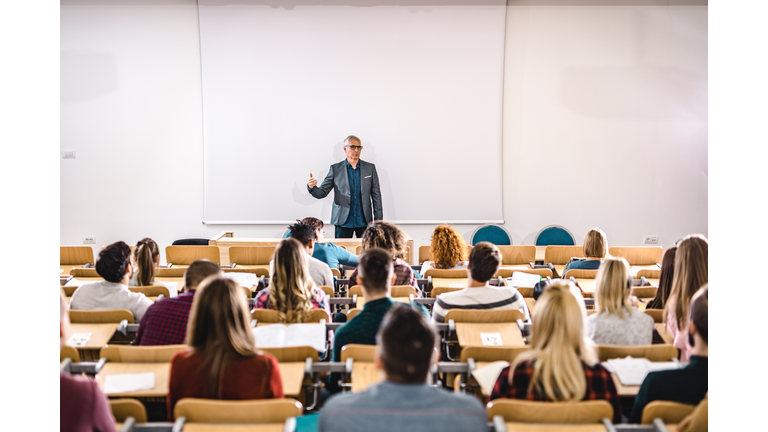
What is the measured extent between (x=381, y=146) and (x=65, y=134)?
442 centimetres

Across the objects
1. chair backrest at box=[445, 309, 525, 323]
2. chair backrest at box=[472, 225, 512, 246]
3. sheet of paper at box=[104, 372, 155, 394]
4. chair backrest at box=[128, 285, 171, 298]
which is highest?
chair backrest at box=[472, 225, 512, 246]

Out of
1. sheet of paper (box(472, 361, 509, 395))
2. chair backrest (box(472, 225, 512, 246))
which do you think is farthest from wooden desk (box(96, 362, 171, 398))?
chair backrest (box(472, 225, 512, 246))

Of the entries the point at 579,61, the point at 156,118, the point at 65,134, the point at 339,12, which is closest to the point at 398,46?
the point at 339,12

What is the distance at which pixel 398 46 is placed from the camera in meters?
7.73

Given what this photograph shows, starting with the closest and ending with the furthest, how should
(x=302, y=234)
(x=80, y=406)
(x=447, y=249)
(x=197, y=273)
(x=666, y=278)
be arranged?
(x=80, y=406) < (x=197, y=273) < (x=666, y=278) < (x=302, y=234) < (x=447, y=249)

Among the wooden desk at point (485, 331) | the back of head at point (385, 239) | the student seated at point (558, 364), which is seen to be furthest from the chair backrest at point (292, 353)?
the back of head at point (385, 239)

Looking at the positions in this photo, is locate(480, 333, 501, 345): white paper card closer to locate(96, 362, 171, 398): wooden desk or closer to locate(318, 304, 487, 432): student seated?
locate(318, 304, 487, 432): student seated

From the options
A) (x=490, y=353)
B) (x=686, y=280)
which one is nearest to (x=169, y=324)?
(x=490, y=353)

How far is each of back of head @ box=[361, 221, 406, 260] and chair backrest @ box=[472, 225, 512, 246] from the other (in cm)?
331

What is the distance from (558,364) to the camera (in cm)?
222

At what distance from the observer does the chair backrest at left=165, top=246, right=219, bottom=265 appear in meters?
5.52

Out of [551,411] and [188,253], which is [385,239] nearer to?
[188,253]

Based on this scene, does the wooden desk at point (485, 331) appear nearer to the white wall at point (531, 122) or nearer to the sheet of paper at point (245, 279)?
the sheet of paper at point (245, 279)

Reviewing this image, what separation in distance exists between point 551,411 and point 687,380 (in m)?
0.68
